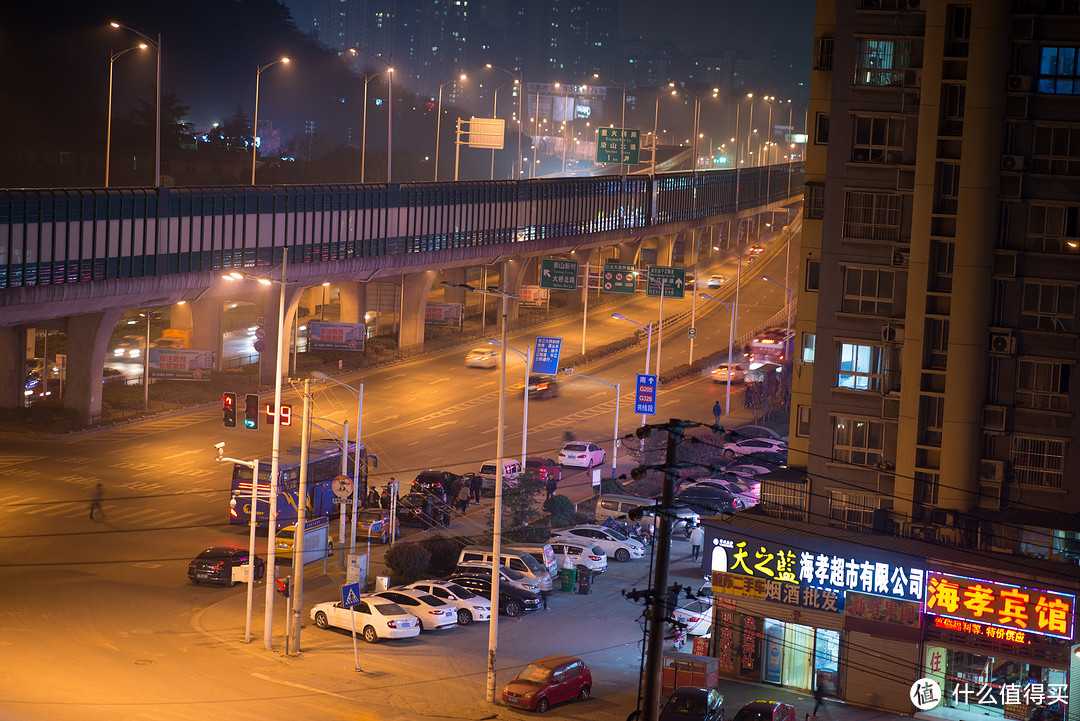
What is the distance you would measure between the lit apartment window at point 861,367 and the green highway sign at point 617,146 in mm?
59686

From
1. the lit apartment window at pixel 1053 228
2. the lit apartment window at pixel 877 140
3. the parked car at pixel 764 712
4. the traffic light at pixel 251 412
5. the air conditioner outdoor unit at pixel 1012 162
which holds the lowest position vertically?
the parked car at pixel 764 712

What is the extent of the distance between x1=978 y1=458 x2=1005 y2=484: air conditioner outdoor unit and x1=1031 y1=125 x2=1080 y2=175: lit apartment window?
8.38m

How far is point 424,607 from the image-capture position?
40.2 meters

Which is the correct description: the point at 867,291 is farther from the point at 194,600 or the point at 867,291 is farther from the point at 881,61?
the point at 194,600

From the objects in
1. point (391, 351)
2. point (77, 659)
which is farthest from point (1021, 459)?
point (391, 351)

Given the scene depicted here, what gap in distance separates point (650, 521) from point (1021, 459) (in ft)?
69.1

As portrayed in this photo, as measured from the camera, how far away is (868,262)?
38219 millimetres

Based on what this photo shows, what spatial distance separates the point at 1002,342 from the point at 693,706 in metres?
13.9

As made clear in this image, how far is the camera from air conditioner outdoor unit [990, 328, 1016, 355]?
1411 inches

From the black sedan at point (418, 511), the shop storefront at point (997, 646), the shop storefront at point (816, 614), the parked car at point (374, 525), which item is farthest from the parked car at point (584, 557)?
the shop storefront at point (997, 646)

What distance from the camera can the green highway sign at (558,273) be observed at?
81375 mm

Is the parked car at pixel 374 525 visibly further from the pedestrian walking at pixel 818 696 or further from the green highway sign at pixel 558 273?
the green highway sign at pixel 558 273

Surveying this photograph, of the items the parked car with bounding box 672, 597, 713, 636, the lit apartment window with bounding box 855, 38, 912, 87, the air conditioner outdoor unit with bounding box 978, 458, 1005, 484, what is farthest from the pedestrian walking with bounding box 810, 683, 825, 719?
the lit apartment window with bounding box 855, 38, 912, 87

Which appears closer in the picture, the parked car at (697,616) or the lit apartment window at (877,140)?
the lit apartment window at (877,140)
